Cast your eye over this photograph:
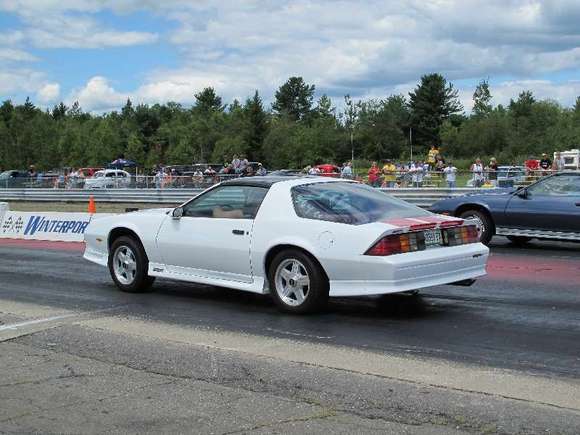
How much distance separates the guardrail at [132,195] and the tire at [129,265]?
1351 cm

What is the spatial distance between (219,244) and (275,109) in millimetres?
116259

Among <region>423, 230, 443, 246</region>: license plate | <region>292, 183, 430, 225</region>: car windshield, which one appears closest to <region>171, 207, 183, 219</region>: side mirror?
<region>292, 183, 430, 225</region>: car windshield

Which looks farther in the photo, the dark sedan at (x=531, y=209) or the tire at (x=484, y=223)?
the tire at (x=484, y=223)

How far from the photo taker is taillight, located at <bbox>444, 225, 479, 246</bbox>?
8.07 m

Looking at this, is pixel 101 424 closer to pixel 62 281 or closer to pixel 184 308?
pixel 184 308

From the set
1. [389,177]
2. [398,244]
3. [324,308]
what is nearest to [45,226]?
[389,177]

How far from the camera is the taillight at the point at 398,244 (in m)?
7.47

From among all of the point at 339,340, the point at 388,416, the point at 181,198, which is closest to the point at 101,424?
the point at 388,416

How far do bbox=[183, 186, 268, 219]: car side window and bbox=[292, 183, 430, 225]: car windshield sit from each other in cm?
48

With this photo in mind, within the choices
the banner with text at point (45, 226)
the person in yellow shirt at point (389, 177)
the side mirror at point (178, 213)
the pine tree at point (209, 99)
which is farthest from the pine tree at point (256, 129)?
the side mirror at point (178, 213)

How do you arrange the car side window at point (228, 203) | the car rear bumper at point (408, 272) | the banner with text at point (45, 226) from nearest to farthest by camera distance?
1. the car rear bumper at point (408, 272)
2. the car side window at point (228, 203)
3. the banner with text at point (45, 226)

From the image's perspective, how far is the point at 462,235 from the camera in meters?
8.22

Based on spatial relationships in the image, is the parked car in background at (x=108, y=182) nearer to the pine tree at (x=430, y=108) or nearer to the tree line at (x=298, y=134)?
the tree line at (x=298, y=134)

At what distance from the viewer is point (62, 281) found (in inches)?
438
